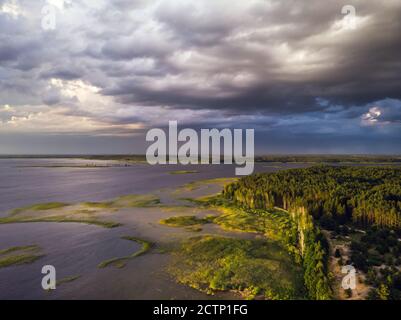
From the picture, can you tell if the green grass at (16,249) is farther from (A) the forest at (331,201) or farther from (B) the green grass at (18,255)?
(A) the forest at (331,201)

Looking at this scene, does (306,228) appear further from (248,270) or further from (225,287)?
(225,287)

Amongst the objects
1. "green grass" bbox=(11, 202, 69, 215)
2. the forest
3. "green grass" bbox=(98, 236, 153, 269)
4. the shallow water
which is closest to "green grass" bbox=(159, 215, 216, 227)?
the shallow water

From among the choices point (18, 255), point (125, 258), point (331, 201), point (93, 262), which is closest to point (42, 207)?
point (18, 255)

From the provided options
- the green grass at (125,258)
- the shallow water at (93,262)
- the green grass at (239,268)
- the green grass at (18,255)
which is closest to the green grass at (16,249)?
the green grass at (18,255)

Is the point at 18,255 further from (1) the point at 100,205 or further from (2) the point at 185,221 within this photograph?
(1) the point at 100,205

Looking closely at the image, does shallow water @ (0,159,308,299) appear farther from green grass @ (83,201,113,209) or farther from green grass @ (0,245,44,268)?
green grass @ (83,201,113,209)
